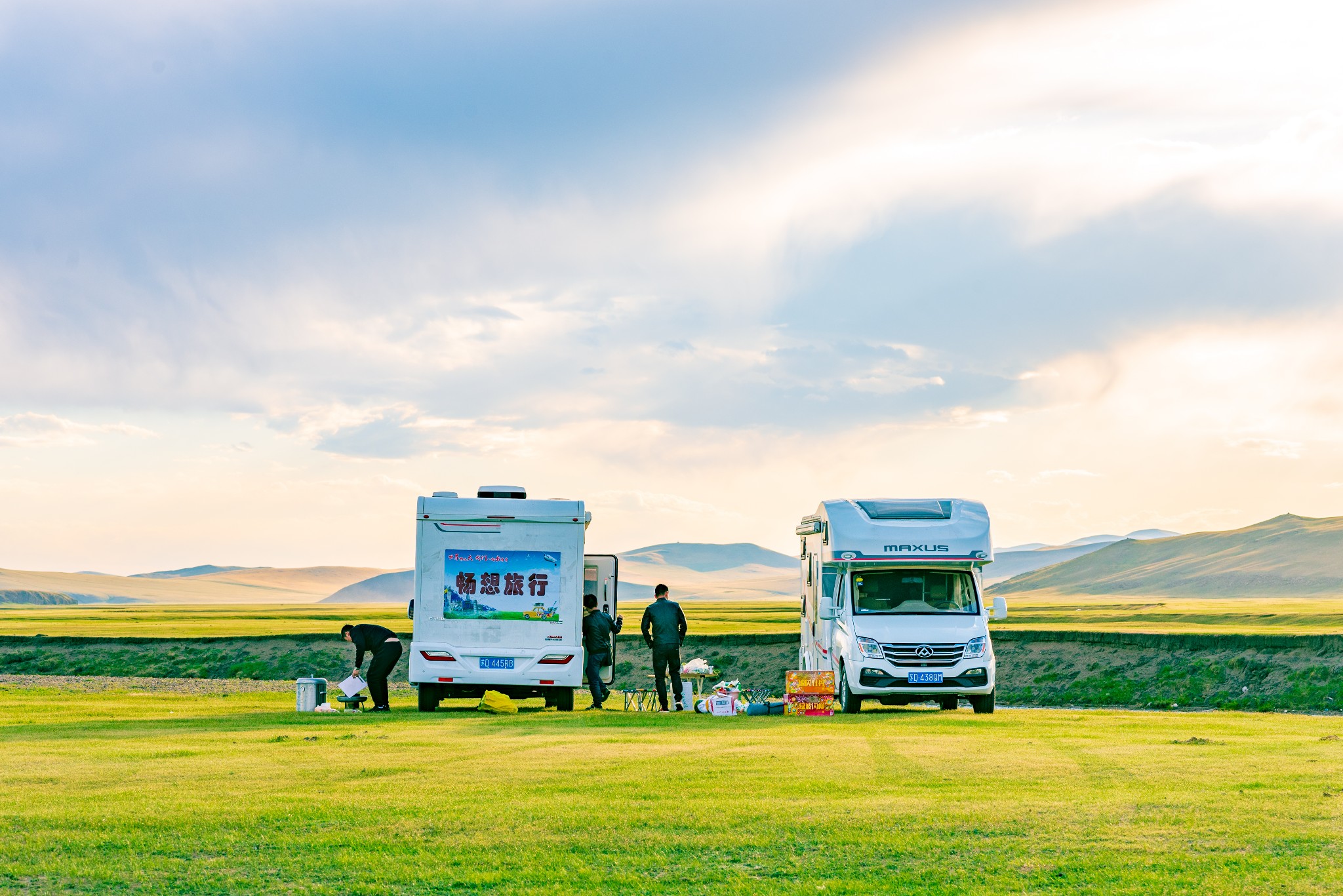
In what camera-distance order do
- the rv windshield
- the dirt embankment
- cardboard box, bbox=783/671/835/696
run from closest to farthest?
cardboard box, bbox=783/671/835/696 → the rv windshield → the dirt embankment

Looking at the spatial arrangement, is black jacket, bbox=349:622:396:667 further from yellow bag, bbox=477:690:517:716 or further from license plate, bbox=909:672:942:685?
license plate, bbox=909:672:942:685

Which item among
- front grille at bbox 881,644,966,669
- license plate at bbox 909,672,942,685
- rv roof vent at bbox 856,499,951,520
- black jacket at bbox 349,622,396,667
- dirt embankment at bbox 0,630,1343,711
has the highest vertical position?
rv roof vent at bbox 856,499,951,520

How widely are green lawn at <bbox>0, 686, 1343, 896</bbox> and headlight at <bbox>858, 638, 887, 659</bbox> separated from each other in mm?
3390

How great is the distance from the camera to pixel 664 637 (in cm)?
2166

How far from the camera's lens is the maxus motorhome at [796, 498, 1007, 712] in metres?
20.5

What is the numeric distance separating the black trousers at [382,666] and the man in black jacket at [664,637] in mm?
4183

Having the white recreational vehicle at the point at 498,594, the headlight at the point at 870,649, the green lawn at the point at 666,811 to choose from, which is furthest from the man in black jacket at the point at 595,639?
the green lawn at the point at 666,811

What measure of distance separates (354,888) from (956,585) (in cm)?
1524

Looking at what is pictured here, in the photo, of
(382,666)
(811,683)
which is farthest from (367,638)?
(811,683)

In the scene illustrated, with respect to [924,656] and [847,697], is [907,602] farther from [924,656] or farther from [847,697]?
[847,697]

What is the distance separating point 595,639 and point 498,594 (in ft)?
7.58

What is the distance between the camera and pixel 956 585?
21469 mm

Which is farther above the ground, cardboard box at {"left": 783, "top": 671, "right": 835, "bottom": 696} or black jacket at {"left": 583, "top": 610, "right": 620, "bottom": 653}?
black jacket at {"left": 583, "top": 610, "right": 620, "bottom": 653}

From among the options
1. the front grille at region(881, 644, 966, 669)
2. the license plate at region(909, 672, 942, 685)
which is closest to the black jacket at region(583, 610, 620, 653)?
the front grille at region(881, 644, 966, 669)
